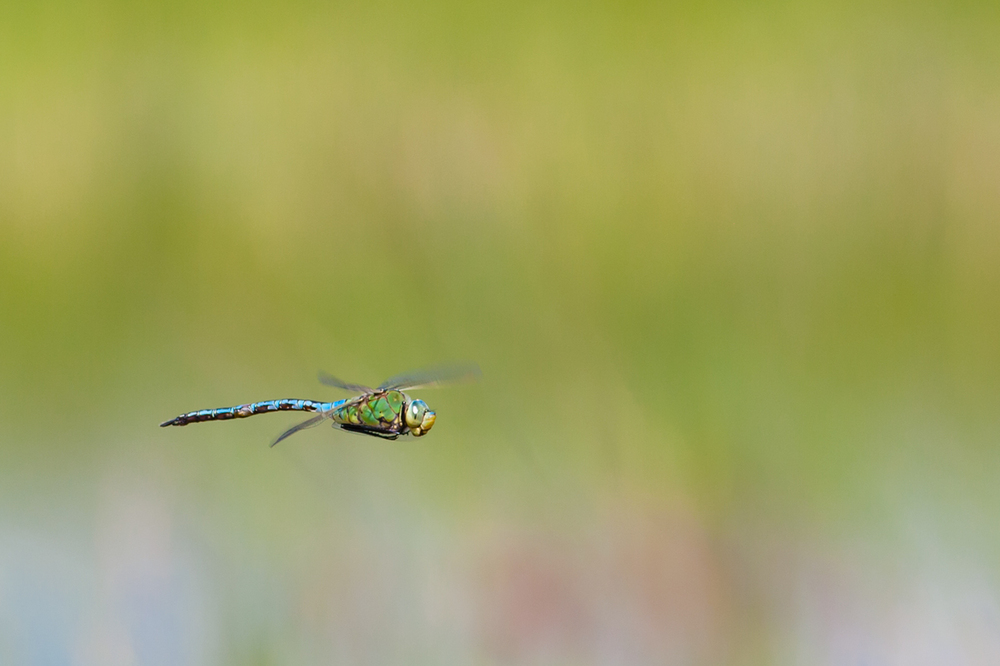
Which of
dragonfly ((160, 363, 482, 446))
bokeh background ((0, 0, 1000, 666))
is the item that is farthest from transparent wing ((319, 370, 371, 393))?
bokeh background ((0, 0, 1000, 666))

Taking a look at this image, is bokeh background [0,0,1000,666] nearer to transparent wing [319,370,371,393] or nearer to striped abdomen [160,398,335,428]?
striped abdomen [160,398,335,428]

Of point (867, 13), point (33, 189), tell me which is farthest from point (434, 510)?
point (867, 13)

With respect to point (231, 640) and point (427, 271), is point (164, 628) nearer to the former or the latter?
point (231, 640)

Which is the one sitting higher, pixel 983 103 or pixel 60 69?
pixel 60 69

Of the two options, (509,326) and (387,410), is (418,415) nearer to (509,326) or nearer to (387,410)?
(387,410)

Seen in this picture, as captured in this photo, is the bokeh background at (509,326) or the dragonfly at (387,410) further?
the bokeh background at (509,326)

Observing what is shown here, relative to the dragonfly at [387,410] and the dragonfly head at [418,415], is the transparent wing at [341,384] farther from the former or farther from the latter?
the dragonfly head at [418,415]

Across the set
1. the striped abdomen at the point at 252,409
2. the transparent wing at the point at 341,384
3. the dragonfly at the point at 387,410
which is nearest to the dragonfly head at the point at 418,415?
the dragonfly at the point at 387,410
